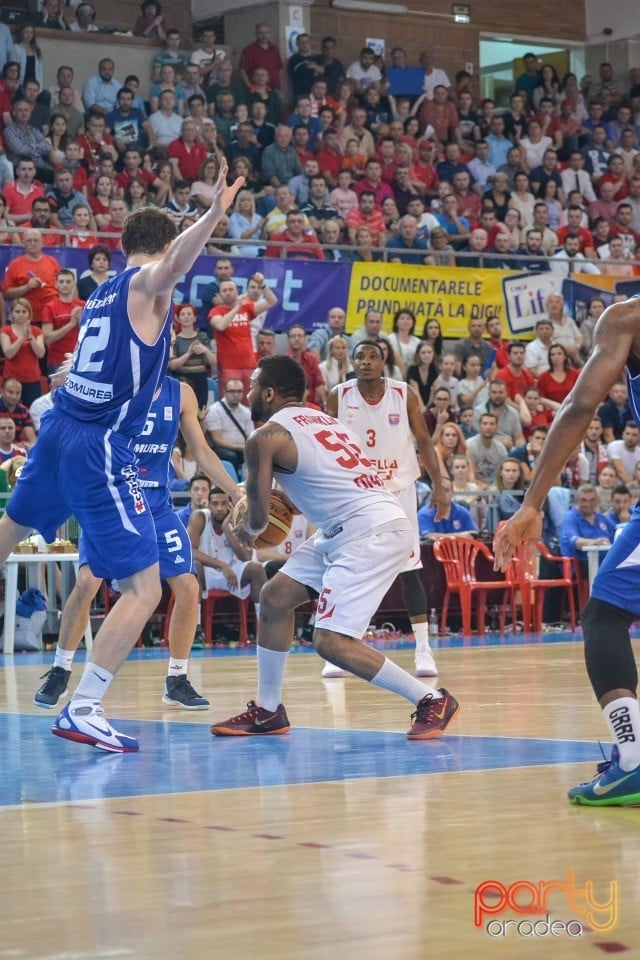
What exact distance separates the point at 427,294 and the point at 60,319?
5.64m

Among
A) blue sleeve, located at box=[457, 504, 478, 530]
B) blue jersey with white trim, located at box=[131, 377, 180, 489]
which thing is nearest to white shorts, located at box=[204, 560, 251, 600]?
blue sleeve, located at box=[457, 504, 478, 530]

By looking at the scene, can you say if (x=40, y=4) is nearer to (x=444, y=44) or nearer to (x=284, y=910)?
(x=444, y=44)

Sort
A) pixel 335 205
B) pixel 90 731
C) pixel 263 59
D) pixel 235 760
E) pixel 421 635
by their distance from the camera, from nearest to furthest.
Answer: pixel 235 760 < pixel 90 731 < pixel 421 635 < pixel 335 205 < pixel 263 59

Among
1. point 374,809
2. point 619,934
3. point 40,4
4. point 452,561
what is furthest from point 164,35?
point 619,934

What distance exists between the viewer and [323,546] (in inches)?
287

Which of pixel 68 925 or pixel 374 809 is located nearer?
pixel 68 925

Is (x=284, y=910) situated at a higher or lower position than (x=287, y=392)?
lower

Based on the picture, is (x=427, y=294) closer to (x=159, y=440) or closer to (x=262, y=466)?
(x=159, y=440)

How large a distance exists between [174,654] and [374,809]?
3.93m

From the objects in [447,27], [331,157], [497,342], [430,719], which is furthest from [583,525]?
[447,27]

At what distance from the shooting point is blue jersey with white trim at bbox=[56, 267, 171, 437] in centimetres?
677

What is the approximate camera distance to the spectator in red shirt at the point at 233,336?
57.8 feet

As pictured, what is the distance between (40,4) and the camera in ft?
77.7

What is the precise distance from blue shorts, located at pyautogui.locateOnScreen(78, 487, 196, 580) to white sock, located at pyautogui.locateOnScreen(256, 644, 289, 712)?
1345 millimetres
